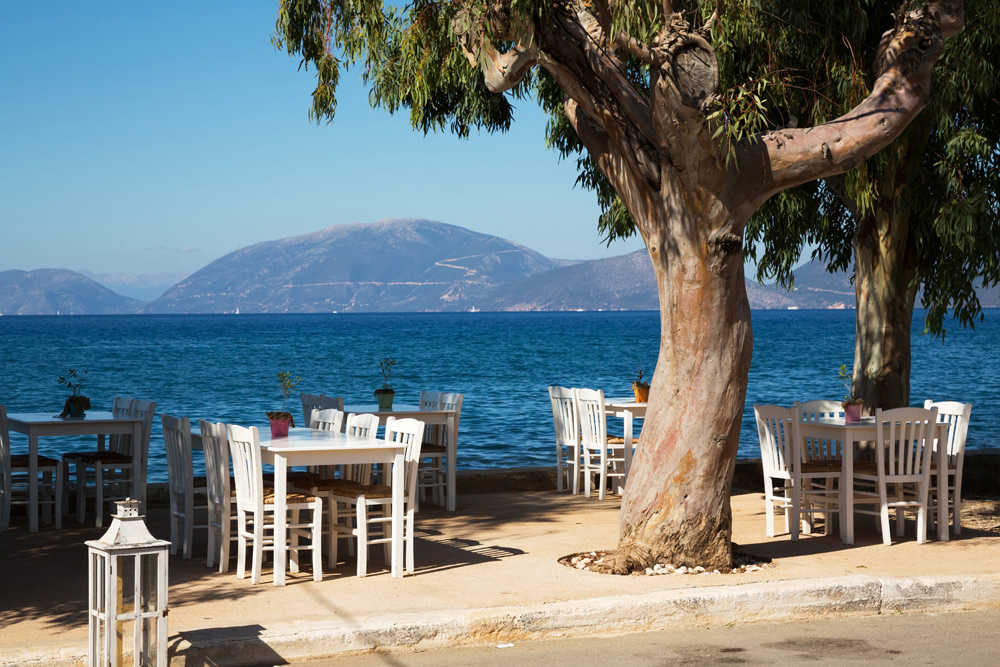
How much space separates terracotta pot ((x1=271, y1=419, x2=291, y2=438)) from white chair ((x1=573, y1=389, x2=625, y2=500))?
360 cm

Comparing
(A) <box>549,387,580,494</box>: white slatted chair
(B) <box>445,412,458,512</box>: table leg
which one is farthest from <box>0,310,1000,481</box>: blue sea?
(B) <box>445,412,458,512</box>: table leg

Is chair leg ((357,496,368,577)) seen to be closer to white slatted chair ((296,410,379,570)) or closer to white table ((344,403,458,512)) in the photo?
white slatted chair ((296,410,379,570))

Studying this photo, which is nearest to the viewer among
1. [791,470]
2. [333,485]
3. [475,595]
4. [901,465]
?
[475,595]

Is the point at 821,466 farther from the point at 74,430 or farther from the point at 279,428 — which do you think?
the point at 74,430

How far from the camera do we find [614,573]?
641 centimetres

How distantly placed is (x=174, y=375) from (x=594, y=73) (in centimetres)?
3945

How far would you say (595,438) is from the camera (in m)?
10.1

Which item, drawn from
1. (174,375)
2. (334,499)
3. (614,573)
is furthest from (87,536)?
(174,375)

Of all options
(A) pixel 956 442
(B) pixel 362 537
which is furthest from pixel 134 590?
(A) pixel 956 442

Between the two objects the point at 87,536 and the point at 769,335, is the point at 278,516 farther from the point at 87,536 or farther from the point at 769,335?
the point at 769,335

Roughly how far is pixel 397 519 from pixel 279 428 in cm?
108

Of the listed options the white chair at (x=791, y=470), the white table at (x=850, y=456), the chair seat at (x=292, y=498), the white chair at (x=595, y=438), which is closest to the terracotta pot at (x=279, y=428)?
the chair seat at (x=292, y=498)

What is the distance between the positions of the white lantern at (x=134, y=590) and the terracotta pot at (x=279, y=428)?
8.38 feet

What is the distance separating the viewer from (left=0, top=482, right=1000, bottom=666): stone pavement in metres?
4.89
